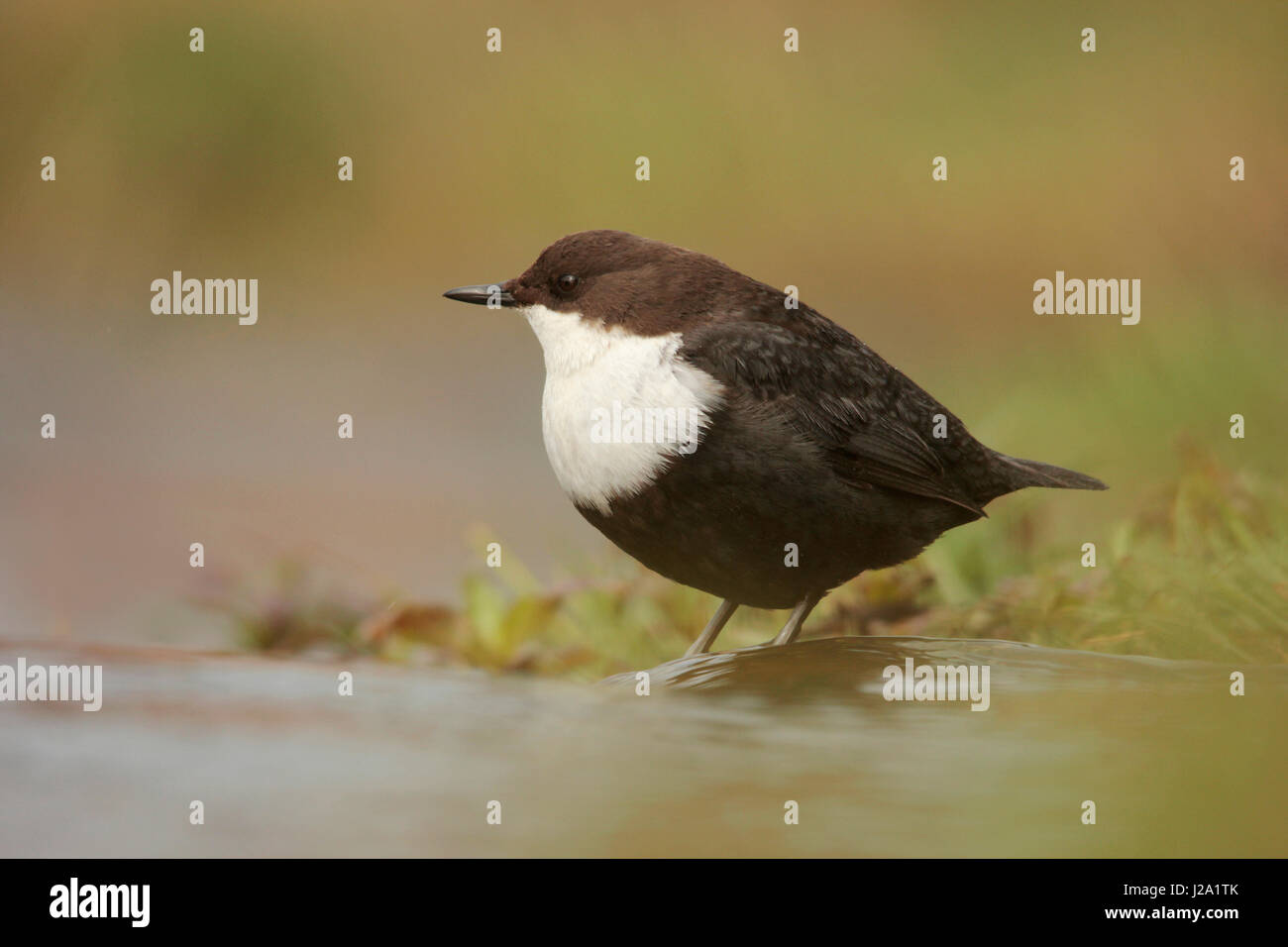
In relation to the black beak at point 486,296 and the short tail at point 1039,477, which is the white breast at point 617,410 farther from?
the short tail at point 1039,477

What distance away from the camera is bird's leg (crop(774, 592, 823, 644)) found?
168 inches

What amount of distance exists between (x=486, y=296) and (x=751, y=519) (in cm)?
115

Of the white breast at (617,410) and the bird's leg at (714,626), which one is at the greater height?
the white breast at (617,410)

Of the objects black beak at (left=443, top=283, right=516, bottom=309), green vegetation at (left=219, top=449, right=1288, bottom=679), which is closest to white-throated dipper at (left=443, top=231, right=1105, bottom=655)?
black beak at (left=443, top=283, right=516, bottom=309)

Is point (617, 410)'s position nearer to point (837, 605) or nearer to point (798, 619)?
point (798, 619)

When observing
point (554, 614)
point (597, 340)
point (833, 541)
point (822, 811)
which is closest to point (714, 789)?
point (822, 811)

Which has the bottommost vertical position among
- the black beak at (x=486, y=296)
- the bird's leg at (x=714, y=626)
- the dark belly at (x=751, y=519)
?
the bird's leg at (x=714, y=626)

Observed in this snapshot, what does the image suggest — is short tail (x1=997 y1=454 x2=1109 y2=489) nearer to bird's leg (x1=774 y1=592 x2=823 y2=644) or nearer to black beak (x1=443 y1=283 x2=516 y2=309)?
bird's leg (x1=774 y1=592 x2=823 y2=644)

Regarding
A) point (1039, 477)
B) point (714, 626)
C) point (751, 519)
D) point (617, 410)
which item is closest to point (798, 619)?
point (714, 626)

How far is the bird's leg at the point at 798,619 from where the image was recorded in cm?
427

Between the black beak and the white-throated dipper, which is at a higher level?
the black beak

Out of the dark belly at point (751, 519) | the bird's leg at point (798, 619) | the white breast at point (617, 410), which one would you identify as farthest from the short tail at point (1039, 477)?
the white breast at point (617, 410)

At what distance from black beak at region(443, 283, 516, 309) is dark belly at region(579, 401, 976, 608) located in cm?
78

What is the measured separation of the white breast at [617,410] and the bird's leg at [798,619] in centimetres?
65
